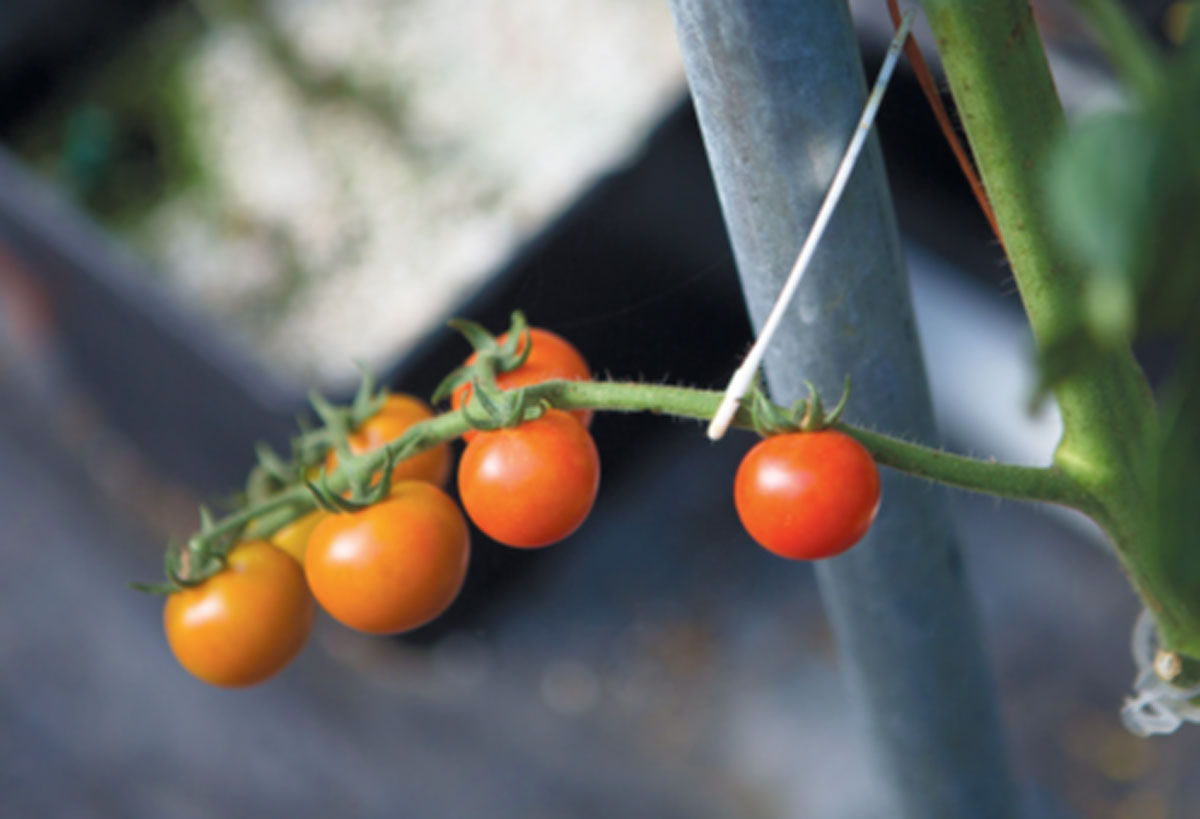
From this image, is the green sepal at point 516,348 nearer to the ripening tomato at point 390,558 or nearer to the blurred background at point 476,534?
the ripening tomato at point 390,558

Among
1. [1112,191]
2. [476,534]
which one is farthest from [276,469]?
[476,534]

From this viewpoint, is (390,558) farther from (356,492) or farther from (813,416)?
(813,416)

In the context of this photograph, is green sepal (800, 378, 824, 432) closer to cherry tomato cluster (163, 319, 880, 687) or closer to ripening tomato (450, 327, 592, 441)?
cherry tomato cluster (163, 319, 880, 687)

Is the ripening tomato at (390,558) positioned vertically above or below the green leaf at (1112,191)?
above

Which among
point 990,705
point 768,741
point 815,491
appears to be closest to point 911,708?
point 990,705

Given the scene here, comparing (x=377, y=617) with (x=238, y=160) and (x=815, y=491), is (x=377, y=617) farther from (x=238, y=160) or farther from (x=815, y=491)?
(x=238, y=160)

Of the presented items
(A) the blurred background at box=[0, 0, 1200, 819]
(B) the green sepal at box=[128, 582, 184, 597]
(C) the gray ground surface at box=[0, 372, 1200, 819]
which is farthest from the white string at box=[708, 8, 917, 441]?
(C) the gray ground surface at box=[0, 372, 1200, 819]

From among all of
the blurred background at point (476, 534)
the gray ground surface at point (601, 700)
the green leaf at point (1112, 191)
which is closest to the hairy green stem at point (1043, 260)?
the green leaf at point (1112, 191)
